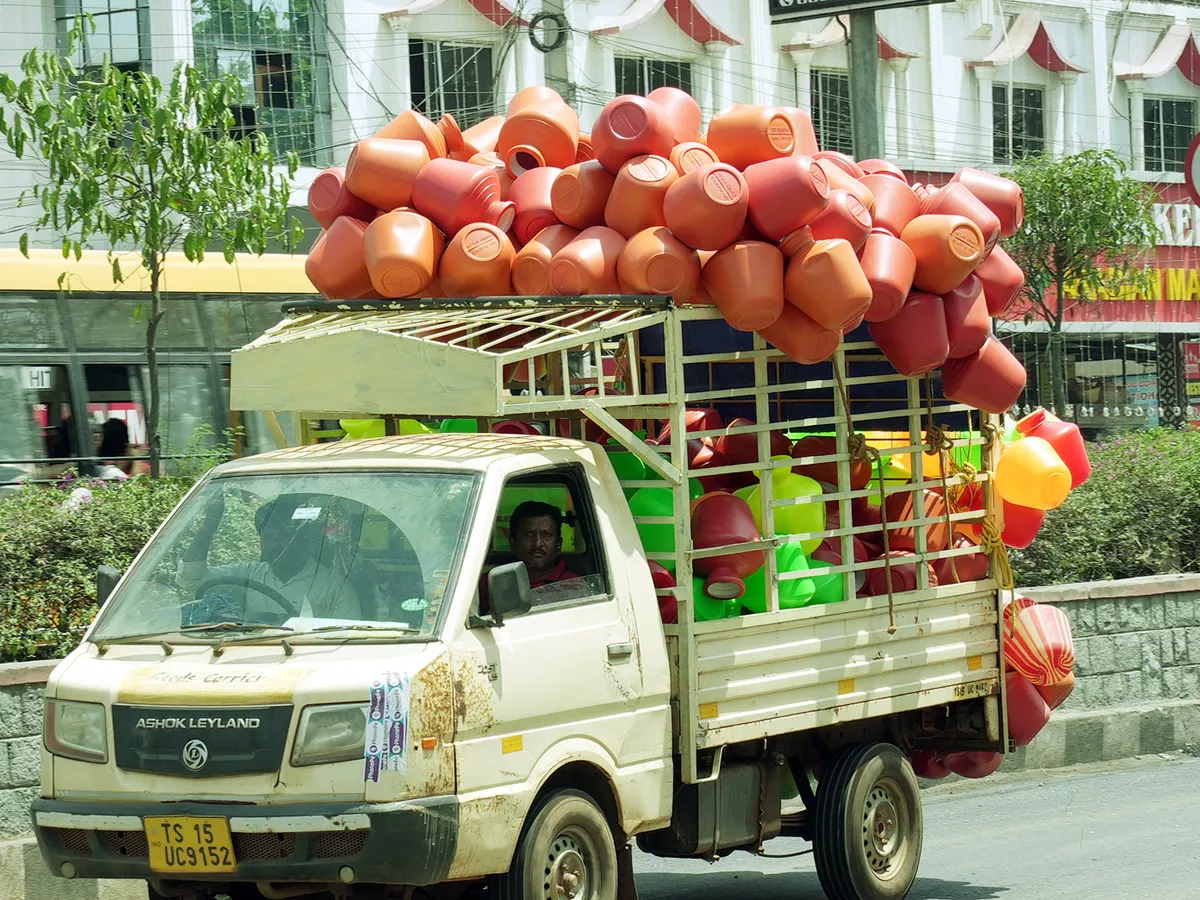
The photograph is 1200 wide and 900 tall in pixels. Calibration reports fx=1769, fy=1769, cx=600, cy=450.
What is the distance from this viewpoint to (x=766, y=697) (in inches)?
267

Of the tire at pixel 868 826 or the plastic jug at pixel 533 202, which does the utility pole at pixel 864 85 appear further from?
the tire at pixel 868 826

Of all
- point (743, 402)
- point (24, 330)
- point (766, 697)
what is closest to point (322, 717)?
point (766, 697)

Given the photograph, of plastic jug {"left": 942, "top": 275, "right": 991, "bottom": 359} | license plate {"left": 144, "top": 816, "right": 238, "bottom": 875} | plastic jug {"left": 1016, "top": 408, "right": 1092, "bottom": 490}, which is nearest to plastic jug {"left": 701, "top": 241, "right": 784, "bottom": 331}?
plastic jug {"left": 942, "top": 275, "right": 991, "bottom": 359}

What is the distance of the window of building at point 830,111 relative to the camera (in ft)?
97.5

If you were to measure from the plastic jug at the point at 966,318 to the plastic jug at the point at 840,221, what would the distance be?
69 centimetres

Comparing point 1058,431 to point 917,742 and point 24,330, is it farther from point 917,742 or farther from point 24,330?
point 24,330

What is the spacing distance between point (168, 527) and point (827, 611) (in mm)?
2585

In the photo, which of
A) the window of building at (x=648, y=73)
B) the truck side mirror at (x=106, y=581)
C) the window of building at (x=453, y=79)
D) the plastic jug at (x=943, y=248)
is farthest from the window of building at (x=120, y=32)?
the truck side mirror at (x=106, y=581)

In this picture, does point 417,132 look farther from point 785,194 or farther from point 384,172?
point 785,194

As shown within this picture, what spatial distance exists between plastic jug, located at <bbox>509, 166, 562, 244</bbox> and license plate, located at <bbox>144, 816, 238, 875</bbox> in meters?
3.00

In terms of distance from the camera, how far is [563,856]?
582 centimetres

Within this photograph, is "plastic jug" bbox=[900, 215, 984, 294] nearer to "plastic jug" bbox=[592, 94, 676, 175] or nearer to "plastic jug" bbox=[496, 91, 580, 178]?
"plastic jug" bbox=[592, 94, 676, 175]

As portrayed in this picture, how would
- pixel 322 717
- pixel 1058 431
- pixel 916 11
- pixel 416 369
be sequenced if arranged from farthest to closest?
pixel 916 11 < pixel 1058 431 < pixel 416 369 < pixel 322 717

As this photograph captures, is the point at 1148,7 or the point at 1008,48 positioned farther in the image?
the point at 1148,7
